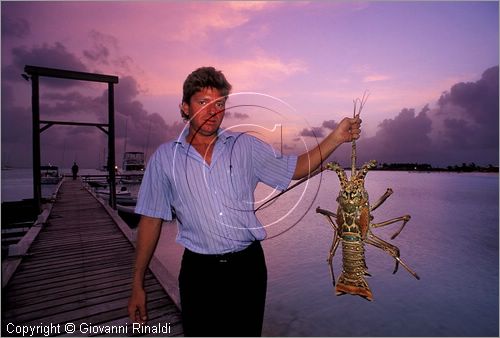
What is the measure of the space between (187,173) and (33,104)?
13.0 metres

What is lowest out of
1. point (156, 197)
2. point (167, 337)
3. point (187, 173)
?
point (167, 337)

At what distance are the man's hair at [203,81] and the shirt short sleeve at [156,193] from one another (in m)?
0.63

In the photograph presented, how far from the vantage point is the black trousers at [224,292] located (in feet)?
8.03

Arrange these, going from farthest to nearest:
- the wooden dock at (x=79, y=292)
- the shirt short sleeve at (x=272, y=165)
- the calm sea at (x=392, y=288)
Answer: the calm sea at (x=392, y=288) → the wooden dock at (x=79, y=292) → the shirt short sleeve at (x=272, y=165)

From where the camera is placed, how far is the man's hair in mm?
2473

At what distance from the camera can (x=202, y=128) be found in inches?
99.0

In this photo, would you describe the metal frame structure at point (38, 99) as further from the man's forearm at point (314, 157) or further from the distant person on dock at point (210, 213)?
the man's forearm at point (314, 157)

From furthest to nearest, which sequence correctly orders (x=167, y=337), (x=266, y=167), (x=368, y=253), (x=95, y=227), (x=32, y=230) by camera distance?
(x=368, y=253) → (x=95, y=227) → (x=32, y=230) → (x=167, y=337) → (x=266, y=167)

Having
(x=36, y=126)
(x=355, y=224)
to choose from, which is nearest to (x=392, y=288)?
(x=355, y=224)

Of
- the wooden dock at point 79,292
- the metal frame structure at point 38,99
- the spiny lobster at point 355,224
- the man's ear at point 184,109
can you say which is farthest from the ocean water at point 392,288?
the metal frame structure at point 38,99

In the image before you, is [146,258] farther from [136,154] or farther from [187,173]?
[136,154]

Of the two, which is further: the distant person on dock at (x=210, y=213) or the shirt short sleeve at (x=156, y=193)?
the shirt short sleeve at (x=156, y=193)

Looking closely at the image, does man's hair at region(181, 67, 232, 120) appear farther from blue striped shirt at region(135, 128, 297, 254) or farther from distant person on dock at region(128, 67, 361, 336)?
blue striped shirt at region(135, 128, 297, 254)

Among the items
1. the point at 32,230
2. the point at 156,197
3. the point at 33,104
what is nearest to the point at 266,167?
the point at 156,197
